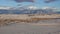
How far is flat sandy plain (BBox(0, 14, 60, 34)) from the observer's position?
11.0ft

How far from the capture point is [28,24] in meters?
3.67

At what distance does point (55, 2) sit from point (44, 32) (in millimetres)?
1045

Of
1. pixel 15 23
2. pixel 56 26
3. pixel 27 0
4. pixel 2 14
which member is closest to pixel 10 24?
pixel 15 23

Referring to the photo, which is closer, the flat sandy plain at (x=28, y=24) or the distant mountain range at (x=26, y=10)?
the flat sandy plain at (x=28, y=24)

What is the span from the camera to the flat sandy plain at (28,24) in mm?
3367

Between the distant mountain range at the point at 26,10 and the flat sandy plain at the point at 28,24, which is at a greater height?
the distant mountain range at the point at 26,10

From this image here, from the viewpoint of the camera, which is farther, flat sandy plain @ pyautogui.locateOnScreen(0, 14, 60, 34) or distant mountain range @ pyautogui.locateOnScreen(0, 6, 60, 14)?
distant mountain range @ pyautogui.locateOnScreen(0, 6, 60, 14)

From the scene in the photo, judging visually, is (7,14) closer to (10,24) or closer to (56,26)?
(10,24)

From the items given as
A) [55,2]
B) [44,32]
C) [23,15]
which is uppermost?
[55,2]

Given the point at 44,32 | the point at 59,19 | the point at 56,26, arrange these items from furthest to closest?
the point at 59,19 → the point at 56,26 → the point at 44,32

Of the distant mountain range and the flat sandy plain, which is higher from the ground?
the distant mountain range

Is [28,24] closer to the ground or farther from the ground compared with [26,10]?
closer to the ground

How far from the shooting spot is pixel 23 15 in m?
3.80

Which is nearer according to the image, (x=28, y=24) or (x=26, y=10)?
(x=28, y=24)
